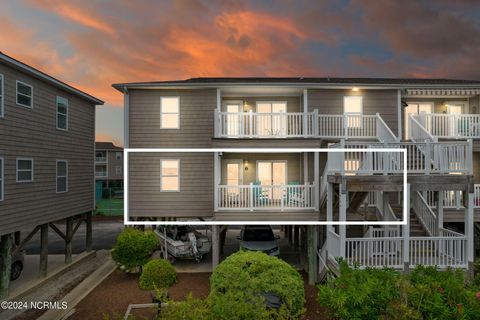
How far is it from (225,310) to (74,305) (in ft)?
30.9

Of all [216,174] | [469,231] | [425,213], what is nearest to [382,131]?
[425,213]

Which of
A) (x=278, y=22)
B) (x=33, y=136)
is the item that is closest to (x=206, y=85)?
(x=278, y=22)

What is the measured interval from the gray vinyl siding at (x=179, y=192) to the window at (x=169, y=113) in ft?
4.84

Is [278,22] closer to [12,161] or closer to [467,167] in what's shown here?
[467,167]

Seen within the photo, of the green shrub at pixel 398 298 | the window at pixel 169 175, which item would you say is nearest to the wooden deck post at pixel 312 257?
the green shrub at pixel 398 298

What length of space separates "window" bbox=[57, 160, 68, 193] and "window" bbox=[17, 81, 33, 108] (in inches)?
134

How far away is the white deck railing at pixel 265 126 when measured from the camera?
1374 centimetres

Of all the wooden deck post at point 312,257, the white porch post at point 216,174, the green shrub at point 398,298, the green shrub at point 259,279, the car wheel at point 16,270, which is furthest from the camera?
the car wheel at point 16,270

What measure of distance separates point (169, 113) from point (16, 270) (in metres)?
10.5

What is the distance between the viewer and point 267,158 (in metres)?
15.8

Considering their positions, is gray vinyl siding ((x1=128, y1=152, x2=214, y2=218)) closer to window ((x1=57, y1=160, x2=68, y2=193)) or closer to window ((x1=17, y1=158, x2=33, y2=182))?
window ((x1=57, y1=160, x2=68, y2=193))

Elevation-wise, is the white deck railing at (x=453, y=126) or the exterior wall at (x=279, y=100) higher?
Result: the exterior wall at (x=279, y=100)

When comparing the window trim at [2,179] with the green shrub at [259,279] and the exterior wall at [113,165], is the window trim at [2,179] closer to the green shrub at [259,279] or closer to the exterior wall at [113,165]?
the green shrub at [259,279]

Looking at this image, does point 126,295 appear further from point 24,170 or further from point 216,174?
point 24,170
